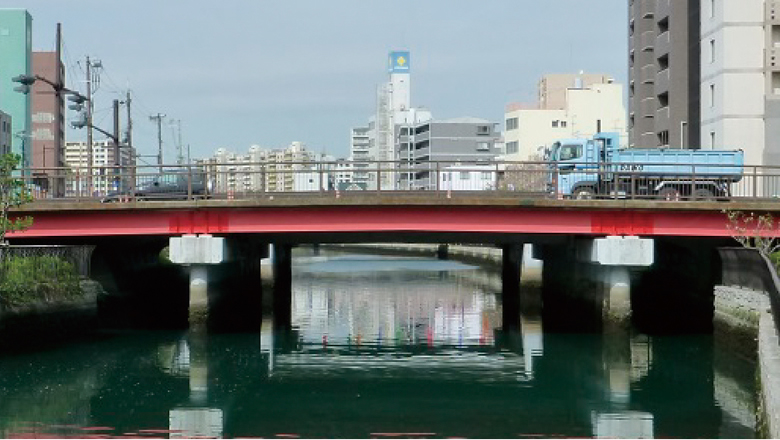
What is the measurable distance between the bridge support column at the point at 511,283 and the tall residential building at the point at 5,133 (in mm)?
106074

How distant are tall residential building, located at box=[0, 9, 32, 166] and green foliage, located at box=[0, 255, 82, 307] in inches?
5405

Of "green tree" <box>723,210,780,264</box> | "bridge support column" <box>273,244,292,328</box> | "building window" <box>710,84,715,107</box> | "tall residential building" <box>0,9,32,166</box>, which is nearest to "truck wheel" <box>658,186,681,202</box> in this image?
"green tree" <box>723,210,780,264</box>

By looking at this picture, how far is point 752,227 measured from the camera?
44781 mm

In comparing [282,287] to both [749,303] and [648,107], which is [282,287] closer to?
[749,303]

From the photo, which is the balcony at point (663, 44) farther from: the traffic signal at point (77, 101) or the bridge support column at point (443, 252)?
the traffic signal at point (77, 101)

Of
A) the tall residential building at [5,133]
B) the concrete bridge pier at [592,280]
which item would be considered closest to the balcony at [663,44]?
the concrete bridge pier at [592,280]

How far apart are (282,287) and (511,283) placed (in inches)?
579

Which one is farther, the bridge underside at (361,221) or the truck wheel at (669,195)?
the bridge underside at (361,221)

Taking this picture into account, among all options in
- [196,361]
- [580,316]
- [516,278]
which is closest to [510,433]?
[196,361]

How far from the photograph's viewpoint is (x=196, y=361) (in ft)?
135

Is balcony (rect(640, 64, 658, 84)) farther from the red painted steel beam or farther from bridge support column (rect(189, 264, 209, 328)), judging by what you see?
bridge support column (rect(189, 264, 209, 328))

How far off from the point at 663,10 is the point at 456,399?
248 feet

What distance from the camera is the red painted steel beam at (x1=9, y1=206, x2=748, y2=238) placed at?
45.8m

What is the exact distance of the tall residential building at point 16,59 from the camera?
182 metres
